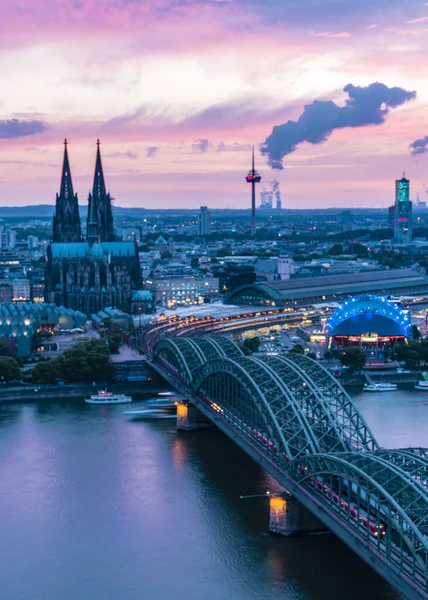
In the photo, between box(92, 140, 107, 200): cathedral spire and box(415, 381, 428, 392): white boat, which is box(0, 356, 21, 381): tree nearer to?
box(415, 381, 428, 392): white boat

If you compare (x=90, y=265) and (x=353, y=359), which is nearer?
(x=353, y=359)

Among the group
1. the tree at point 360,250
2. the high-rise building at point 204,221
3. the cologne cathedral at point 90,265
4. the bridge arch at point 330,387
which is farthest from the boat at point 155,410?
the high-rise building at point 204,221

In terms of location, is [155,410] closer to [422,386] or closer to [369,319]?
[422,386]

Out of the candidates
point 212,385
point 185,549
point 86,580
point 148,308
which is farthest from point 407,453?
point 148,308

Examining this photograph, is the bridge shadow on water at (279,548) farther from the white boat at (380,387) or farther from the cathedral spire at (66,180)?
the cathedral spire at (66,180)

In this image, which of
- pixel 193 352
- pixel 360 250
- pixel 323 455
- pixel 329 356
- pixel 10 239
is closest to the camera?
pixel 323 455

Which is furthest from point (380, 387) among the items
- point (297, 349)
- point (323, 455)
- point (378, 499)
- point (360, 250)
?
point (360, 250)
